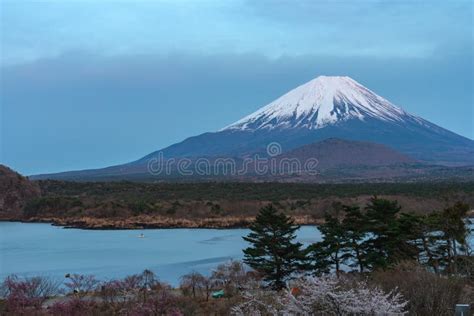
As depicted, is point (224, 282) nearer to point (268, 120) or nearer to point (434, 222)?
point (434, 222)

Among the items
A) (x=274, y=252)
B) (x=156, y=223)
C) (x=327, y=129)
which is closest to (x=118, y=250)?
(x=156, y=223)

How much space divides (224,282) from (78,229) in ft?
89.6

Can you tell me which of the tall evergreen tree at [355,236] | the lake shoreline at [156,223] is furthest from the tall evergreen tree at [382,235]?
the lake shoreline at [156,223]

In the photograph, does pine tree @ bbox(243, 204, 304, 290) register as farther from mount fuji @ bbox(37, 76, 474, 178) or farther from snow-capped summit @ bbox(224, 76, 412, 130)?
snow-capped summit @ bbox(224, 76, 412, 130)

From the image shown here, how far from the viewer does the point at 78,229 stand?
45875 millimetres

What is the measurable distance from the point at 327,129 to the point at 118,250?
121939mm

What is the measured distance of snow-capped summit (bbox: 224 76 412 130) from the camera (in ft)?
526

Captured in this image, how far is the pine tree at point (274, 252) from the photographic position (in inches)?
762

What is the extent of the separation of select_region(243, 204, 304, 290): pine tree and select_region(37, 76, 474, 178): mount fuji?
355ft

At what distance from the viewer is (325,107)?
16412 centimetres

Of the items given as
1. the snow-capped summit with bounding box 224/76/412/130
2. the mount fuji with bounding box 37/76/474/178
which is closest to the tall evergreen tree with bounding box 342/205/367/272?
the mount fuji with bounding box 37/76/474/178

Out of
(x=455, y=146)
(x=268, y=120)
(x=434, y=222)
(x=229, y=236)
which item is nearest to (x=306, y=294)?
(x=434, y=222)

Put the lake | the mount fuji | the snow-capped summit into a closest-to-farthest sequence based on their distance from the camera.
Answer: the lake → the mount fuji → the snow-capped summit

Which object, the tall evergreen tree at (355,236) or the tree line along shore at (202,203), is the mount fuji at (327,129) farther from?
the tall evergreen tree at (355,236)
